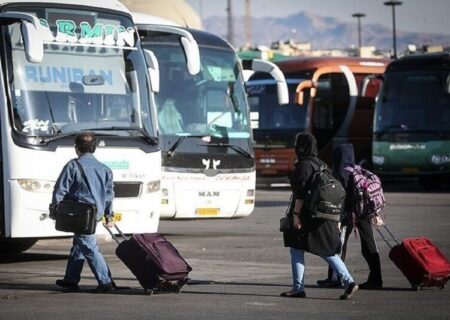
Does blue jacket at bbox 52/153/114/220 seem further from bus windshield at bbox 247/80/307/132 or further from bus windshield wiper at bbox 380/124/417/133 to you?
bus windshield at bbox 247/80/307/132

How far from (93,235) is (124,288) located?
0.77 m

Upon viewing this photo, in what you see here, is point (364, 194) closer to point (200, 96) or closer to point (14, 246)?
point (14, 246)

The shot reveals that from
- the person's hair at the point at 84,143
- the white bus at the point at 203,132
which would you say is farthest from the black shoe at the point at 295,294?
the white bus at the point at 203,132

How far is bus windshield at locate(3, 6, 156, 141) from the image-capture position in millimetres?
17469

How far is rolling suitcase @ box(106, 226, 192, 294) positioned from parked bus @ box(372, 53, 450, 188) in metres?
21.4

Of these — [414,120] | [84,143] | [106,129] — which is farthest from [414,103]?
[84,143]

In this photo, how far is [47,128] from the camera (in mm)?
17500

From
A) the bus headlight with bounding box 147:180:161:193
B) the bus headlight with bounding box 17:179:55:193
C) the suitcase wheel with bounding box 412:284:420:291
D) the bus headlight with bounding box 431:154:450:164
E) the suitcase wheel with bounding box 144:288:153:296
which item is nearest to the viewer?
the suitcase wheel with bounding box 144:288:153:296

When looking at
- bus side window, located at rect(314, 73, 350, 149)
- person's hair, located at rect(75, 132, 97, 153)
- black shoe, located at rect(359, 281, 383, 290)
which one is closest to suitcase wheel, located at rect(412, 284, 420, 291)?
black shoe, located at rect(359, 281, 383, 290)

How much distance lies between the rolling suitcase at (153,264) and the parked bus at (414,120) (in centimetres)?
2141

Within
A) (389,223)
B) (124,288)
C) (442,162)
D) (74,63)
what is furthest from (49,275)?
(442,162)

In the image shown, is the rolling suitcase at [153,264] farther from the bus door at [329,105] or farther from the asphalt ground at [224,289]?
the bus door at [329,105]

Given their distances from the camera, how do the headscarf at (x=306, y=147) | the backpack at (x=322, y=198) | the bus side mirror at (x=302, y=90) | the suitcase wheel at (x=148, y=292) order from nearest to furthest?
the backpack at (x=322, y=198) < the headscarf at (x=306, y=147) < the suitcase wheel at (x=148, y=292) < the bus side mirror at (x=302, y=90)

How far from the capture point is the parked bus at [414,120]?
3512 cm
